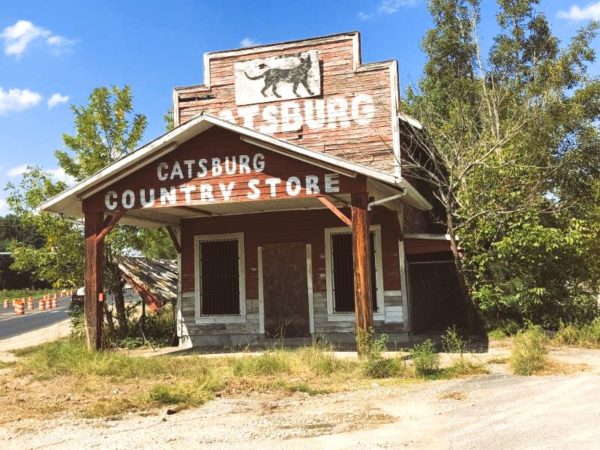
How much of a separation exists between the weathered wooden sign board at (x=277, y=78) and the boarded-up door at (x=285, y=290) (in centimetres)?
381

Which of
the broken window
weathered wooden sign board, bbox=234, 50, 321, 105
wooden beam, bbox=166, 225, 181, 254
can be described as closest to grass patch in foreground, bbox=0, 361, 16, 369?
the broken window

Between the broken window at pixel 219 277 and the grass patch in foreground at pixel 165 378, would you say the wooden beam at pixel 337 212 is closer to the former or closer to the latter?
the grass patch in foreground at pixel 165 378

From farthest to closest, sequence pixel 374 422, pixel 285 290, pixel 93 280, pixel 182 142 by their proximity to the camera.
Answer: pixel 285 290 → pixel 93 280 → pixel 182 142 → pixel 374 422

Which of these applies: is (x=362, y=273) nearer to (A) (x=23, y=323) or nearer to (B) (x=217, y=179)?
(B) (x=217, y=179)

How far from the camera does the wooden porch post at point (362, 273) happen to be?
995cm

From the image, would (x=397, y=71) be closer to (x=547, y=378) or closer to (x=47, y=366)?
(x=547, y=378)

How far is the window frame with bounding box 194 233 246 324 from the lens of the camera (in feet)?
46.5

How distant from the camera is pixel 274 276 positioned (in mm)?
14156

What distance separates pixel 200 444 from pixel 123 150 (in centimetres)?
1271

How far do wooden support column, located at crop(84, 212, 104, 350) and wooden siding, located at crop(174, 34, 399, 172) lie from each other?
449 cm

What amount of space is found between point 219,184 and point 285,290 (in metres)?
3.93

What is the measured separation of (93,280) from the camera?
464 inches

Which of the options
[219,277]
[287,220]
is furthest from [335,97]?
[219,277]

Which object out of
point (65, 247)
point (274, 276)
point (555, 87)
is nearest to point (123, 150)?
point (65, 247)
